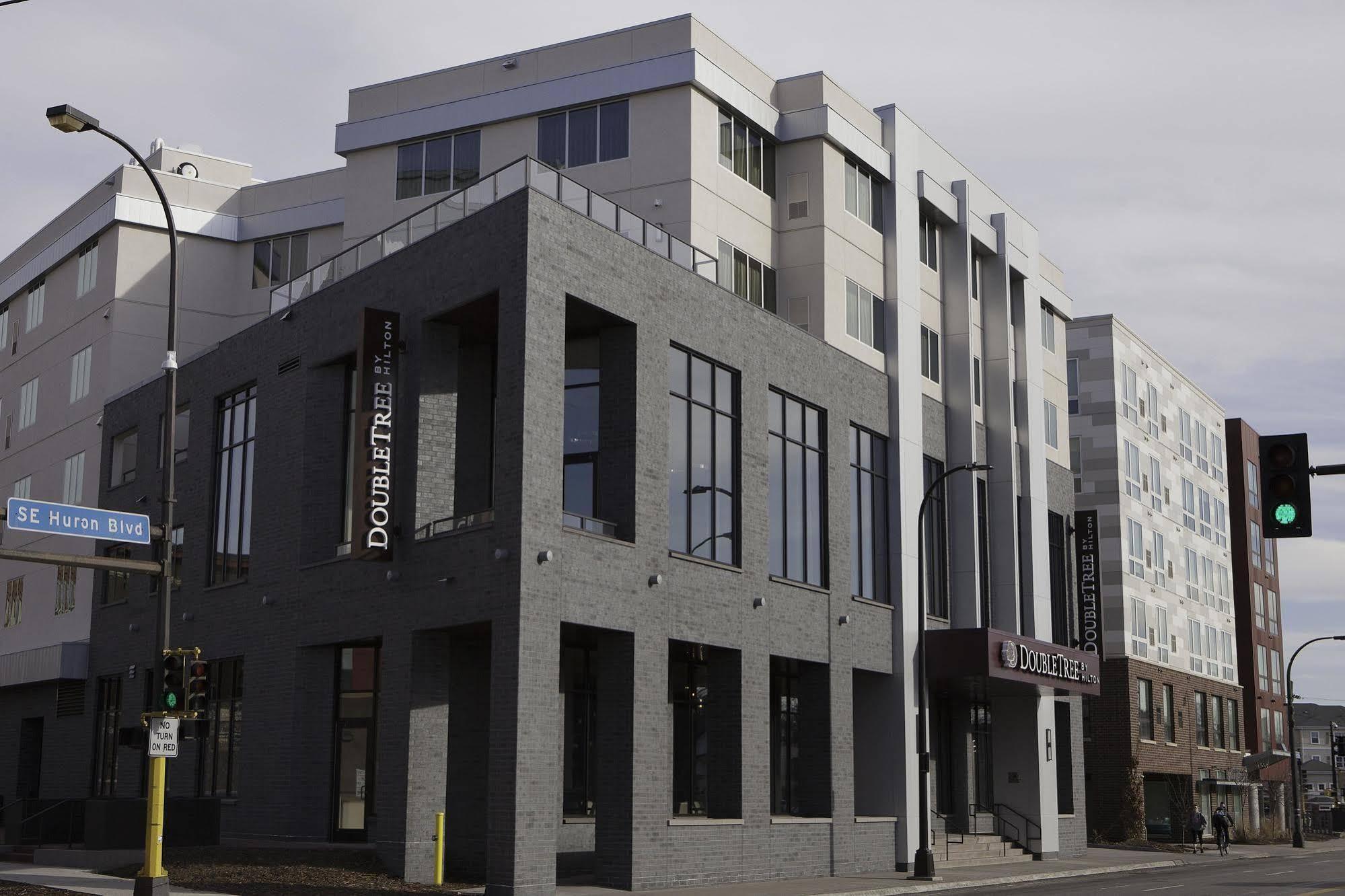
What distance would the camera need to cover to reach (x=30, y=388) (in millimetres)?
54406

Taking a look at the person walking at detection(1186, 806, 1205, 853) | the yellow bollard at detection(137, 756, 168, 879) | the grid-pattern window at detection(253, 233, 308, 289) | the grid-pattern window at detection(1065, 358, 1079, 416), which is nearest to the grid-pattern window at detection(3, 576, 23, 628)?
the grid-pattern window at detection(253, 233, 308, 289)

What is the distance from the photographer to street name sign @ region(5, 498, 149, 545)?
22156mm

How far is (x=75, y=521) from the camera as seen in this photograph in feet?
74.9

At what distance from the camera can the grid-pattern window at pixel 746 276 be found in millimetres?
37625

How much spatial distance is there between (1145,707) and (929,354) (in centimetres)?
2777

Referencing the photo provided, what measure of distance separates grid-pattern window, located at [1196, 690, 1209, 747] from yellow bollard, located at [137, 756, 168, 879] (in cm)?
5851

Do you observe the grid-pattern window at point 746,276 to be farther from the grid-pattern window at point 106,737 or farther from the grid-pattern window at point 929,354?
the grid-pattern window at point 106,737

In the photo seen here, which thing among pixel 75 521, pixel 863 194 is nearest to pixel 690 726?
pixel 75 521

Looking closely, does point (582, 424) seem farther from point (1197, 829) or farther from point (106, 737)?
point (1197, 829)

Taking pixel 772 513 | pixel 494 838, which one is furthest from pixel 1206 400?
pixel 494 838

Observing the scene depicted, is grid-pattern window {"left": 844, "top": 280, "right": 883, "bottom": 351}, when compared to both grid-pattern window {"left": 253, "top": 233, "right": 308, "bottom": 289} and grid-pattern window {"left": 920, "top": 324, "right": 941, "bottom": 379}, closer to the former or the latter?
grid-pattern window {"left": 920, "top": 324, "right": 941, "bottom": 379}

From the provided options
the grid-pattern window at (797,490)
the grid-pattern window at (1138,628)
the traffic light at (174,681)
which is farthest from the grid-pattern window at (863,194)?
the grid-pattern window at (1138,628)

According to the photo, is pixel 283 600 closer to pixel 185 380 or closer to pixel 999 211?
pixel 185 380

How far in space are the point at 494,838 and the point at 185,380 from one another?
20689 millimetres
